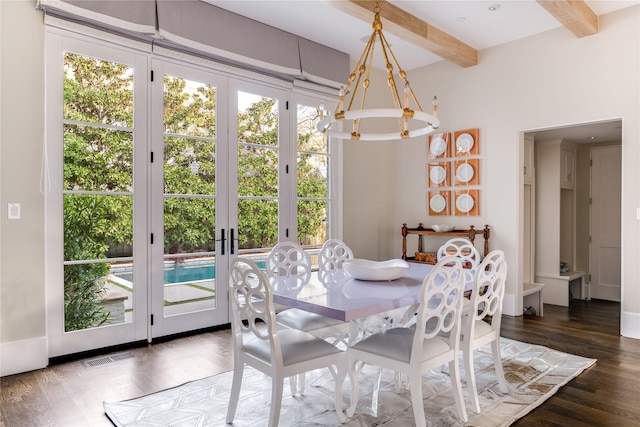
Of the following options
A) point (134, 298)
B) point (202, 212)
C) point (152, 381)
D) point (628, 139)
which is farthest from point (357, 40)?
point (152, 381)

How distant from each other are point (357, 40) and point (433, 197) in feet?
7.10

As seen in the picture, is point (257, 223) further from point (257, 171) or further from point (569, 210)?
point (569, 210)

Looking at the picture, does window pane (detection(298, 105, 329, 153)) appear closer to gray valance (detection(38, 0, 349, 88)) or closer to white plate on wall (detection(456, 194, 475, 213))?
gray valance (detection(38, 0, 349, 88))

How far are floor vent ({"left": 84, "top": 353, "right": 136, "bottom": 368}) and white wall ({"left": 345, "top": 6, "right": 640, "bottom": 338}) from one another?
2937mm

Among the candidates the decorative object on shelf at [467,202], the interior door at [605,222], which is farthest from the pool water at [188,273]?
the interior door at [605,222]

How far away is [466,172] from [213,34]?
324 cm

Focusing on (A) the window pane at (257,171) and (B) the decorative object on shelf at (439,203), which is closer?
(A) the window pane at (257,171)

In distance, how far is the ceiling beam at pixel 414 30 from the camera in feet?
12.0

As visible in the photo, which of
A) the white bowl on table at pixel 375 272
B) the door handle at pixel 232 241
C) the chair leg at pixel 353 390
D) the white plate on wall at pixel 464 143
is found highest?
the white plate on wall at pixel 464 143

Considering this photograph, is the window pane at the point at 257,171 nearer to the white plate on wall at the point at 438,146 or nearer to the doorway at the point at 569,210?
the white plate on wall at the point at 438,146

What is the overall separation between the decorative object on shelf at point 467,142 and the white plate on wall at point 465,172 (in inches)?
5.8

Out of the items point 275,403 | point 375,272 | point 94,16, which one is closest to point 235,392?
point 275,403

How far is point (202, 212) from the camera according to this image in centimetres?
414

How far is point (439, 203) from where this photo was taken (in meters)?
5.48
